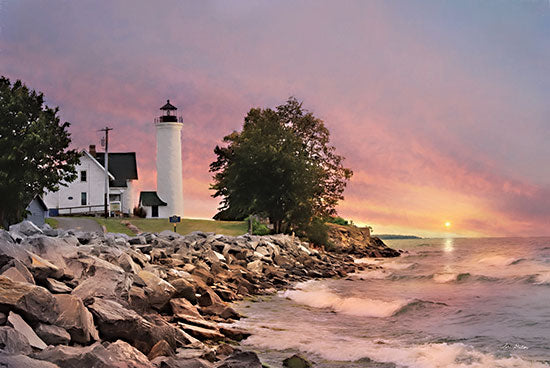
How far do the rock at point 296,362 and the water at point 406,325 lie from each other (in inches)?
6.1

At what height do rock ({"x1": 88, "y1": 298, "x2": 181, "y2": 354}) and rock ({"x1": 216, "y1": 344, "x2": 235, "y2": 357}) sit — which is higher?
rock ({"x1": 88, "y1": 298, "x2": 181, "y2": 354})

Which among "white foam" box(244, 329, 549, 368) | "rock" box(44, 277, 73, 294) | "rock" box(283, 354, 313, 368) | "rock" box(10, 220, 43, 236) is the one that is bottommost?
"white foam" box(244, 329, 549, 368)

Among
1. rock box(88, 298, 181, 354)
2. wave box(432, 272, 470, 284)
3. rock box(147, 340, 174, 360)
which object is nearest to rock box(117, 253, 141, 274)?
rock box(88, 298, 181, 354)

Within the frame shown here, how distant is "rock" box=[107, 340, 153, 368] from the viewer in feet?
20.0

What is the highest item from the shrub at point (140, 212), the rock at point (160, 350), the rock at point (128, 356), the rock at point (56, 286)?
the shrub at point (140, 212)

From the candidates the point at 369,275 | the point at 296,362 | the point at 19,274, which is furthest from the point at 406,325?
the point at 369,275

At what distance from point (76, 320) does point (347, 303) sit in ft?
28.6

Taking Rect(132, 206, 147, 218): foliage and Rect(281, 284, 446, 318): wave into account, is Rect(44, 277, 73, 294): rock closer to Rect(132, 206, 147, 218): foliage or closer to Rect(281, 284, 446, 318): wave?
Rect(281, 284, 446, 318): wave

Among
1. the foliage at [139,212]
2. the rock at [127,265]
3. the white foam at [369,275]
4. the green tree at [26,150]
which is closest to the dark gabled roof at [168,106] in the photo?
the foliage at [139,212]

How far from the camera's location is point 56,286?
8.57 metres

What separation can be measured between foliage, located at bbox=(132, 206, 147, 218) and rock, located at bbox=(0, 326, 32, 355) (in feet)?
163

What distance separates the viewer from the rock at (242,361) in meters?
6.88

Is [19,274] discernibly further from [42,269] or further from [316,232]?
[316,232]

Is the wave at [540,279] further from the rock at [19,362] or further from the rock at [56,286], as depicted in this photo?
the rock at [19,362]
